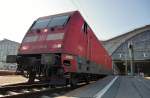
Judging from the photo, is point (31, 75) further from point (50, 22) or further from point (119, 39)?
point (119, 39)

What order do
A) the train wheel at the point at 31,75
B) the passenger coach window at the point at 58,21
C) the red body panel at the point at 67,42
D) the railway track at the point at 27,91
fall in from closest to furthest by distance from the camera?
the railway track at the point at 27,91, the red body panel at the point at 67,42, the train wheel at the point at 31,75, the passenger coach window at the point at 58,21

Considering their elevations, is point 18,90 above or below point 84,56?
below

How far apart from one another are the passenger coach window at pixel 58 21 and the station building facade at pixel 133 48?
54.0 metres

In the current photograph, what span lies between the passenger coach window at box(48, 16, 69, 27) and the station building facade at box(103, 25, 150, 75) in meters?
54.0

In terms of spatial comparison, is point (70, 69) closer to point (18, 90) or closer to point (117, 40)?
point (18, 90)

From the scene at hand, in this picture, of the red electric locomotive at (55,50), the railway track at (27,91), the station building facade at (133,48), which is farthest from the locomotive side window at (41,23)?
the station building facade at (133,48)

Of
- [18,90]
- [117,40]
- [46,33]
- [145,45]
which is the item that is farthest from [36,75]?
[117,40]

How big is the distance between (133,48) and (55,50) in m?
61.9

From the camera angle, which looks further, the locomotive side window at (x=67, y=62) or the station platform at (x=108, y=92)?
the locomotive side window at (x=67, y=62)

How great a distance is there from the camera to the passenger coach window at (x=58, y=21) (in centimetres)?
1069

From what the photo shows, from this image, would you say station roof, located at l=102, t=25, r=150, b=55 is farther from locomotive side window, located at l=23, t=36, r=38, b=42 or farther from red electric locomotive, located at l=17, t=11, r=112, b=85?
locomotive side window, located at l=23, t=36, r=38, b=42

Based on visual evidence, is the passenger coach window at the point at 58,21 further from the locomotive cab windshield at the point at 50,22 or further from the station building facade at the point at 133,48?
the station building facade at the point at 133,48

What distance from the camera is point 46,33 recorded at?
1070cm

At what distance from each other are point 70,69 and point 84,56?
2156mm
